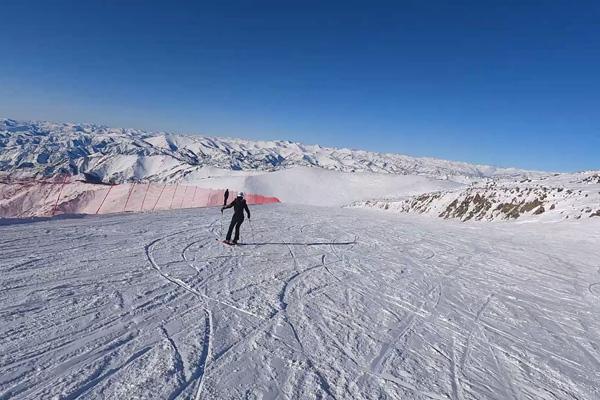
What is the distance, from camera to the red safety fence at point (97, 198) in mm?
35844

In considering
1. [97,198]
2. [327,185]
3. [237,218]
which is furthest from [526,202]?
[327,185]

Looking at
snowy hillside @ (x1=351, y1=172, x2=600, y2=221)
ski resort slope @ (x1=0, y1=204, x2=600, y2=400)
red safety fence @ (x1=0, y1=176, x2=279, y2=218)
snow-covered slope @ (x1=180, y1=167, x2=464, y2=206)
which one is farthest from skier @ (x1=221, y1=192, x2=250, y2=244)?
snow-covered slope @ (x1=180, y1=167, x2=464, y2=206)

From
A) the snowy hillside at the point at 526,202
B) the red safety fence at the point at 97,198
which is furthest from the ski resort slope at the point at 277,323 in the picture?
the red safety fence at the point at 97,198

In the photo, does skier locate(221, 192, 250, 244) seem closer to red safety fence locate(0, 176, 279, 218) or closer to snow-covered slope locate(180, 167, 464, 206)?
red safety fence locate(0, 176, 279, 218)

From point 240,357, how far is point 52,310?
3.19m

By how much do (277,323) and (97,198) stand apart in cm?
4055

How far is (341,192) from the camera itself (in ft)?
253

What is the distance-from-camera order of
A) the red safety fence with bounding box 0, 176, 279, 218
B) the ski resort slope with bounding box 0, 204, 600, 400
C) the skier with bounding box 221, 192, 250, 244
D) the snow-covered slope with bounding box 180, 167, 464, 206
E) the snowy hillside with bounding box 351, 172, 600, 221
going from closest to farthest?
the ski resort slope with bounding box 0, 204, 600, 400 < the skier with bounding box 221, 192, 250, 244 < the snowy hillside with bounding box 351, 172, 600, 221 < the red safety fence with bounding box 0, 176, 279, 218 < the snow-covered slope with bounding box 180, 167, 464, 206

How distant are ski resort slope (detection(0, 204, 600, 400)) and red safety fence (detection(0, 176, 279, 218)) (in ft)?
76.9

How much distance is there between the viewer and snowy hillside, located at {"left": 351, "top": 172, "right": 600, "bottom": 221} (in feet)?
78.8

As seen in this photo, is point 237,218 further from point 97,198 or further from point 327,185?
point 327,185

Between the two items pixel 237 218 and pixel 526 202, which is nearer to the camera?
pixel 237 218

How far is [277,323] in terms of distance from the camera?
20.5 ft

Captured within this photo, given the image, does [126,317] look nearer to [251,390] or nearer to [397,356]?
[251,390]
